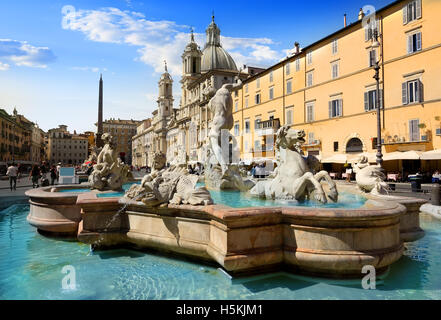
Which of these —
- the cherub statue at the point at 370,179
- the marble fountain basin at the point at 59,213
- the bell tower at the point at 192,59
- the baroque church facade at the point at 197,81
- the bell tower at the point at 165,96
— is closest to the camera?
the marble fountain basin at the point at 59,213

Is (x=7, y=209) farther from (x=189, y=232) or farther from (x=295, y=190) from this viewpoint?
(x=295, y=190)

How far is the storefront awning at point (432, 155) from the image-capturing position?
18766 millimetres

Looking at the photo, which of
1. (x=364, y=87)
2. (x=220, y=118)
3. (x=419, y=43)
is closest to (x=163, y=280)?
(x=220, y=118)

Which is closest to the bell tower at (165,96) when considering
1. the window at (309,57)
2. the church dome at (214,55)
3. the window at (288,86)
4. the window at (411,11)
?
the church dome at (214,55)

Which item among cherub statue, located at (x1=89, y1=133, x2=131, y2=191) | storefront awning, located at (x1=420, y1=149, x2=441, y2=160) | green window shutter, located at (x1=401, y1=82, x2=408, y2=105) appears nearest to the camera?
cherub statue, located at (x1=89, y1=133, x2=131, y2=191)

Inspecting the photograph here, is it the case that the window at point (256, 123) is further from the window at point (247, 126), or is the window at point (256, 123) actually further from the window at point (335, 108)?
the window at point (335, 108)

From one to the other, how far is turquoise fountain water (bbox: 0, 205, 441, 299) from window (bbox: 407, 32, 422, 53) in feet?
71.7

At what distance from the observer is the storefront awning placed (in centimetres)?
1877

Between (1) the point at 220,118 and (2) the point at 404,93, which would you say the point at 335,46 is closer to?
(2) the point at 404,93

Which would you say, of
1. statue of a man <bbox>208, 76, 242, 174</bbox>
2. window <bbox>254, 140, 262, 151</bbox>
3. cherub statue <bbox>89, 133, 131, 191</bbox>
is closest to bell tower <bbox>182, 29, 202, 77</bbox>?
window <bbox>254, 140, 262, 151</bbox>

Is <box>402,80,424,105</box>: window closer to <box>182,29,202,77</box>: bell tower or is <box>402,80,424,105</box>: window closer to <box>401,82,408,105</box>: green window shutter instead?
<box>401,82,408,105</box>: green window shutter

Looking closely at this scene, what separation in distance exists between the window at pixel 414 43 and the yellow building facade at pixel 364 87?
2.7 inches
